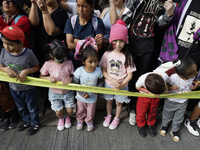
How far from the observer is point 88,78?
6.98 feet

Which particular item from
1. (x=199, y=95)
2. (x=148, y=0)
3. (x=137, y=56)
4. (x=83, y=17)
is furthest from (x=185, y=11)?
(x=83, y=17)

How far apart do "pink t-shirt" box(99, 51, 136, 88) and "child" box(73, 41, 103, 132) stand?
181 millimetres

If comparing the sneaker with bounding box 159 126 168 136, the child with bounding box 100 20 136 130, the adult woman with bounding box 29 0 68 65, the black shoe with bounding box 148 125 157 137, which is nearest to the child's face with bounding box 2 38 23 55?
the adult woman with bounding box 29 0 68 65

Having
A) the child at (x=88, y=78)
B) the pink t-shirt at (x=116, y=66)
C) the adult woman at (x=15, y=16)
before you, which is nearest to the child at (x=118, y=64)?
the pink t-shirt at (x=116, y=66)

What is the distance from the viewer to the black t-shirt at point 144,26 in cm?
221

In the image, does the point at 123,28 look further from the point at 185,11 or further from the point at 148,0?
the point at 185,11

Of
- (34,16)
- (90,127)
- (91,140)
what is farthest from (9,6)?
(91,140)

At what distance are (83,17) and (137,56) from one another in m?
1.19

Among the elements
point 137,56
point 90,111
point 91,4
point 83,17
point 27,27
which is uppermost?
point 91,4

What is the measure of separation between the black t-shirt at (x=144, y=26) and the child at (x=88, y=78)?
0.85 m

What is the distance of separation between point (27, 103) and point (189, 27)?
2.97m

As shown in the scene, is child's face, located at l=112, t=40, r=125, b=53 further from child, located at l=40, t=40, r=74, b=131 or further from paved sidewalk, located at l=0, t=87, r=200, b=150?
paved sidewalk, located at l=0, t=87, r=200, b=150

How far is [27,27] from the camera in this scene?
222cm

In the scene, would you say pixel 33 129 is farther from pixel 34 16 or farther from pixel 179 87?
pixel 179 87
